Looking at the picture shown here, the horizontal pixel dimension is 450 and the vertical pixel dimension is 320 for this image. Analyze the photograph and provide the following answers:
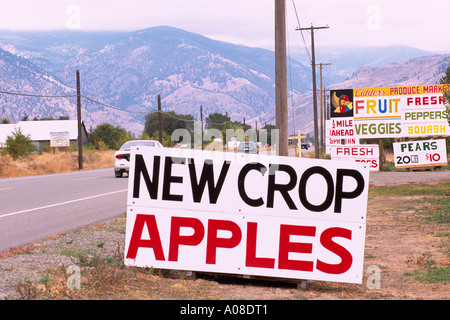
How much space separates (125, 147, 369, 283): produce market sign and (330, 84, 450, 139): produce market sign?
26393 mm

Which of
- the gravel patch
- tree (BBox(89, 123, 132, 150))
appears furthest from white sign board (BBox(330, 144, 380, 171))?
tree (BBox(89, 123, 132, 150))

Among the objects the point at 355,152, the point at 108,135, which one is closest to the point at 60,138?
the point at 108,135

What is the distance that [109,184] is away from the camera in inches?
1048

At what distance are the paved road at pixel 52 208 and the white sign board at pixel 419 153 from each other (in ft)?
54.5

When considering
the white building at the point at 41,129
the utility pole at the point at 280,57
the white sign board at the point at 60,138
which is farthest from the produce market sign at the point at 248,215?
the white building at the point at 41,129

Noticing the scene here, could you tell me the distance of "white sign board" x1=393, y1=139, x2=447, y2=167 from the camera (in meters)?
35.1

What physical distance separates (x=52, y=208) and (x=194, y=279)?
1026 cm

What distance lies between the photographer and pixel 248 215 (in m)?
7.67

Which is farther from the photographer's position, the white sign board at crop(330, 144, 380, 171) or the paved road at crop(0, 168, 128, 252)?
the white sign board at crop(330, 144, 380, 171)

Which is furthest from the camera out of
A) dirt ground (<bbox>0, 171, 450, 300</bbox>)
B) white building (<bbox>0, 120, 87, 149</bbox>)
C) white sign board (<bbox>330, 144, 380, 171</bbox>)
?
white building (<bbox>0, 120, 87, 149</bbox>)

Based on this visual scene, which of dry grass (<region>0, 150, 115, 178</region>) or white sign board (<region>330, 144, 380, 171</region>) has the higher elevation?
white sign board (<region>330, 144, 380, 171</region>)

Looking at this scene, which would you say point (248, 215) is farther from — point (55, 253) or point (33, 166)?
point (33, 166)

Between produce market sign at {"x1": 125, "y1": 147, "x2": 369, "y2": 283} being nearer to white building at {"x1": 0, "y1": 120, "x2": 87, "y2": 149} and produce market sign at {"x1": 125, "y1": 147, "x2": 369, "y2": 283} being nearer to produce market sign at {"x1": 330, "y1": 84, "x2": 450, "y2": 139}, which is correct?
produce market sign at {"x1": 330, "y1": 84, "x2": 450, "y2": 139}
